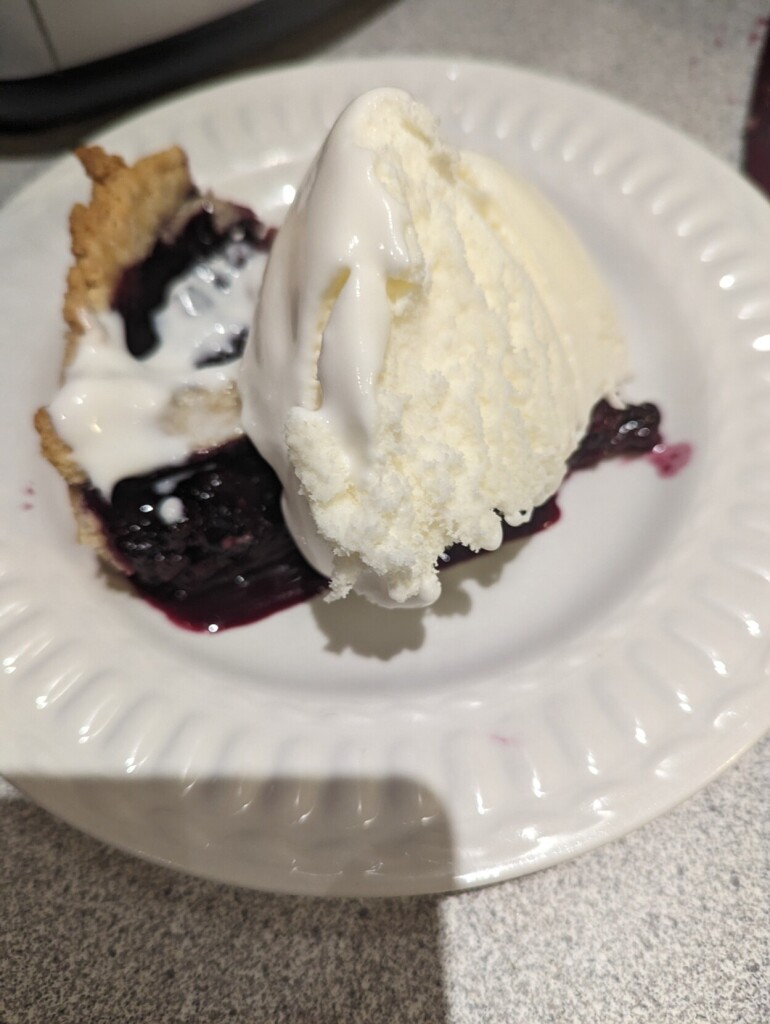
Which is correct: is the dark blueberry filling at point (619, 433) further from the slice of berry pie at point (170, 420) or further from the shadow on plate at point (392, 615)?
the shadow on plate at point (392, 615)

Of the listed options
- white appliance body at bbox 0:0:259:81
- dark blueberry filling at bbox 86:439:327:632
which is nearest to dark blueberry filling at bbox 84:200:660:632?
dark blueberry filling at bbox 86:439:327:632

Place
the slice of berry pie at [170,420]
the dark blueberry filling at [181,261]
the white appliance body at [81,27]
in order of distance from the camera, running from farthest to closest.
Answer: the white appliance body at [81,27]
the dark blueberry filling at [181,261]
the slice of berry pie at [170,420]

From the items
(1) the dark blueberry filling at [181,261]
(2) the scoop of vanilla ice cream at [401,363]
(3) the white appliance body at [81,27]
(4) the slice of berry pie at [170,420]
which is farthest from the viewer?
(3) the white appliance body at [81,27]

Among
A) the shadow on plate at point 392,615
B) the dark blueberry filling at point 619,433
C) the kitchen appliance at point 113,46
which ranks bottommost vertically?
the shadow on plate at point 392,615

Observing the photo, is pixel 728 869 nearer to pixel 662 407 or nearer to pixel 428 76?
pixel 662 407

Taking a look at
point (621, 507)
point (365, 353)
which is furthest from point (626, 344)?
point (365, 353)

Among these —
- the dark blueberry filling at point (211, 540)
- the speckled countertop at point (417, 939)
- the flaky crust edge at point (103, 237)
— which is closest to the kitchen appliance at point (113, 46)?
the flaky crust edge at point (103, 237)
